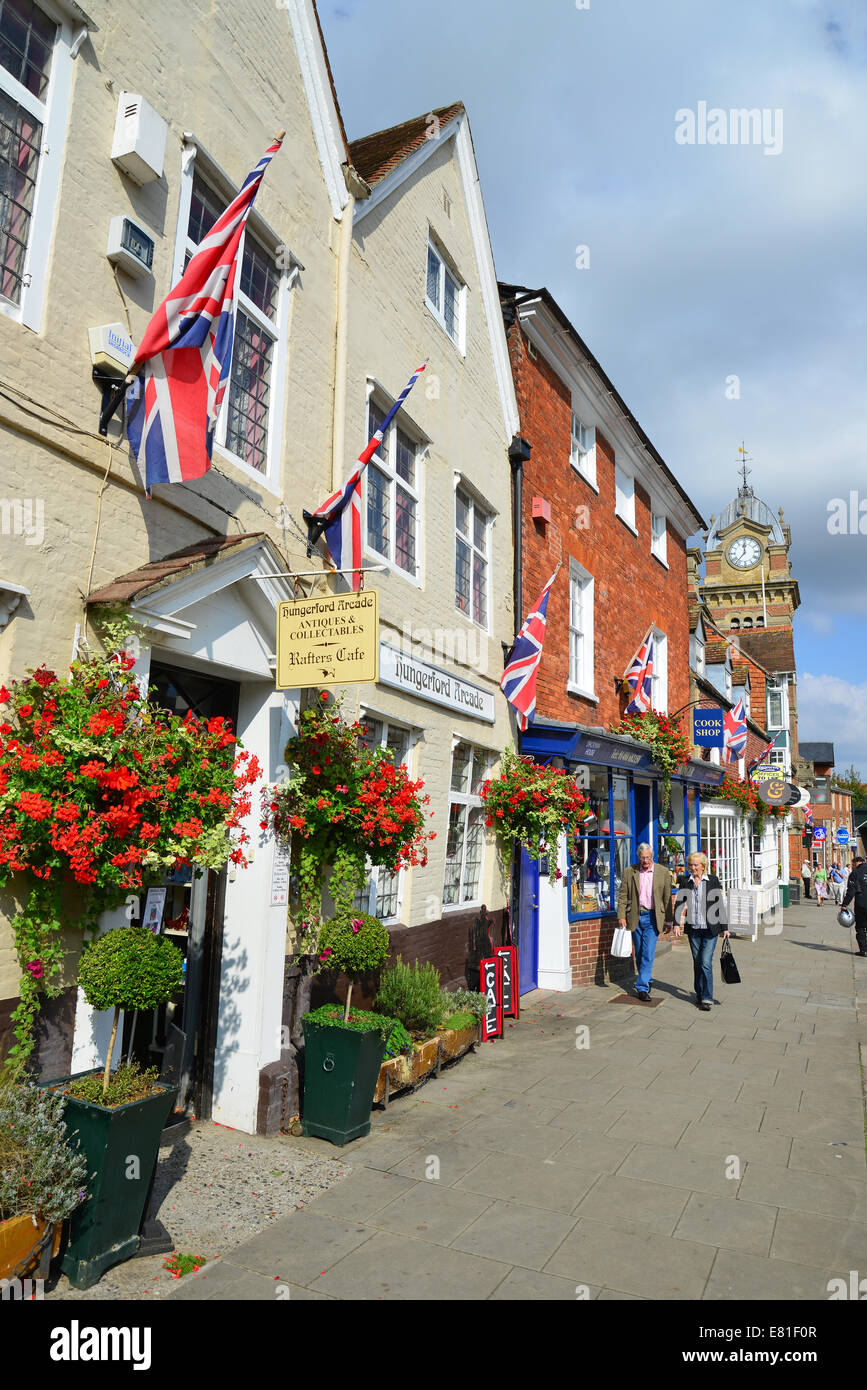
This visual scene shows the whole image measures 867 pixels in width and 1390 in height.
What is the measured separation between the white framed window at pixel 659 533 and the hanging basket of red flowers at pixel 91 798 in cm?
1545

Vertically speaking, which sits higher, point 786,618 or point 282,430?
point 786,618

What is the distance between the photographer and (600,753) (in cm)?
1263

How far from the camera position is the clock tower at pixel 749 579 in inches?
2003

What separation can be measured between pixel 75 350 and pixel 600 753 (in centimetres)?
960

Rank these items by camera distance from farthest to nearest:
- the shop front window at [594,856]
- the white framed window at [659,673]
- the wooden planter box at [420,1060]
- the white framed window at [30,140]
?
1. the white framed window at [659,673]
2. the shop front window at [594,856]
3. the wooden planter box at [420,1060]
4. the white framed window at [30,140]

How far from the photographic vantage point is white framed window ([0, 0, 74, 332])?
14.6 feet

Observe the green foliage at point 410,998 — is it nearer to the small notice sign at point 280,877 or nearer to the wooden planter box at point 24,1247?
the small notice sign at point 280,877

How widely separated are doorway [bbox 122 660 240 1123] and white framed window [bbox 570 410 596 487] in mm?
9643

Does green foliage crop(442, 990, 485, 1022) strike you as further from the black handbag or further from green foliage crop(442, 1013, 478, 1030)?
the black handbag

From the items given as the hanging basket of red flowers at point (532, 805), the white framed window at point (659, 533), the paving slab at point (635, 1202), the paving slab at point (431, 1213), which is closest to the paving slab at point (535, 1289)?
the paving slab at point (431, 1213)

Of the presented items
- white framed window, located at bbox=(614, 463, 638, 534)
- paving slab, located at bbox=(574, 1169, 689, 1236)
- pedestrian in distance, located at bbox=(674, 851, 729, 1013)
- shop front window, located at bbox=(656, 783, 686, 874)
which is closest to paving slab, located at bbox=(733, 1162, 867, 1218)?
paving slab, located at bbox=(574, 1169, 689, 1236)

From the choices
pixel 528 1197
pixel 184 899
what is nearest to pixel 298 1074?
pixel 184 899
